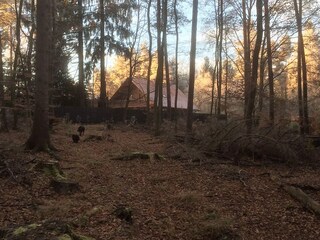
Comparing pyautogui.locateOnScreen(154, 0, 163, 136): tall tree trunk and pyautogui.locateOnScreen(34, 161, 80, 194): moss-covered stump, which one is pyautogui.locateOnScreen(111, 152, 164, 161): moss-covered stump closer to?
pyautogui.locateOnScreen(34, 161, 80, 194): moss-covered stump

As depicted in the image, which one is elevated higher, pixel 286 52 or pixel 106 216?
pixel 286 52

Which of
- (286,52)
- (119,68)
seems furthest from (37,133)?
(119,68)

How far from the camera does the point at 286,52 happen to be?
21922 mm

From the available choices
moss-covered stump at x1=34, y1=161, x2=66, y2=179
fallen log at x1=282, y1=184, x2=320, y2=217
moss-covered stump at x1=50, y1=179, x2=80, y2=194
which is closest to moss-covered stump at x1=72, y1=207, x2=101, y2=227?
moss-covered stump at x1=50, y1=179, x2=80, y2=194

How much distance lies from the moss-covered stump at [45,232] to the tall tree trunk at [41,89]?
6705mm

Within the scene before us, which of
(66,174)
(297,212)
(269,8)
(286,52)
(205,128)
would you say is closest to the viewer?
(297,212)

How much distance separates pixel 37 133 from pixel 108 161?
2327mm

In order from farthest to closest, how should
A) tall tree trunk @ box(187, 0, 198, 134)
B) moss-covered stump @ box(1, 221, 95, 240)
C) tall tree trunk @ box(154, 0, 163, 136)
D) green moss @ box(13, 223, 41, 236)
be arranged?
tall tree trunk @ box(154, 0, 163, 136) → tall tree trunk @ box(187, 0, 198, 134) → green moss @ box(13, 223, 41, 236) → moss-covered stump @ box(1, 221, 95, 240)

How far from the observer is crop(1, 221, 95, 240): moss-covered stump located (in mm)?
4625

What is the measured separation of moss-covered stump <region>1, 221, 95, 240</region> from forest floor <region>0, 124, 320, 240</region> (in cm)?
1

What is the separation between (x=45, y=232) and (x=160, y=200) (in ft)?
10.7

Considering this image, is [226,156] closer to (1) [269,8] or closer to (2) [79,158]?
(2) [79,158]

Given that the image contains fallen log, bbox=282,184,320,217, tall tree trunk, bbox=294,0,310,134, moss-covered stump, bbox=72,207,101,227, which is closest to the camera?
moss-covered stump, bbox=72,207,101,227

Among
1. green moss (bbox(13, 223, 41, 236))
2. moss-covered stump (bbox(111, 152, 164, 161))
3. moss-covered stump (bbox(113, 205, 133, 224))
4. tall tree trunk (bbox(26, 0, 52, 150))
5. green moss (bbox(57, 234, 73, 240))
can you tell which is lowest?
moss-covered stump (bbox(113, 205, 133, 224))
